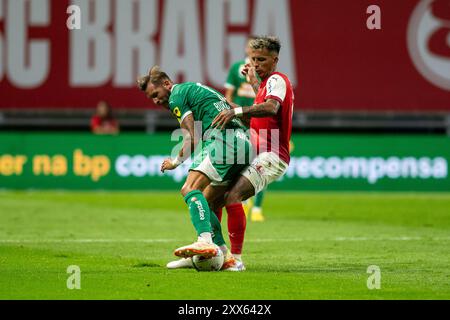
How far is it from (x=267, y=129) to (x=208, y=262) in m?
1.44

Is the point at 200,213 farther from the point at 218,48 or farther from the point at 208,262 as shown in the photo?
the point at 218,48

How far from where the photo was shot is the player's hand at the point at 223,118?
885cm

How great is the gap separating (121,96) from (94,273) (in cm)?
1536

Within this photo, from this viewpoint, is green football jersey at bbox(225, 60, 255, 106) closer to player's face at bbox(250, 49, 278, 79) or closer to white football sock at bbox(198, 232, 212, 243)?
player's face at bbox(250, 49, 278, 79)

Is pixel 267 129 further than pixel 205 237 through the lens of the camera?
Yes

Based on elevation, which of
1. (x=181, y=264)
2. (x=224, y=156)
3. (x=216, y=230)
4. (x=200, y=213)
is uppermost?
(x=224, y=156)

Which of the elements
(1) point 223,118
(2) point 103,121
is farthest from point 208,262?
(2) point 103,121

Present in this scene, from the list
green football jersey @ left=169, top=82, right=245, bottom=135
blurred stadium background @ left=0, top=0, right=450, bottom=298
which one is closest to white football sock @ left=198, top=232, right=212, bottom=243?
green football jersey @ left=169, top=82, right=245, bottom=135

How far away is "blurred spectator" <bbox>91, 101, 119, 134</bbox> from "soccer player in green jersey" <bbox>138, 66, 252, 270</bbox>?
1296 cm

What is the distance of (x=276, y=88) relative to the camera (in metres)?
9.34

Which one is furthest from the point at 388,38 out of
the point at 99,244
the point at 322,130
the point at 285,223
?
the point at 99,244

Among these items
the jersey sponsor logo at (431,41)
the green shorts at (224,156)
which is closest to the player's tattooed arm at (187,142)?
the green shorts at (224,156)

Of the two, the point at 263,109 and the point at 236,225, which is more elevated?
the point at 263,109

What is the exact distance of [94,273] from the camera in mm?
8922
